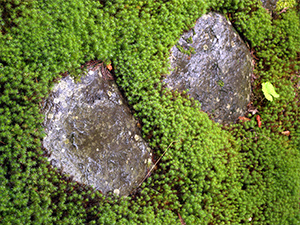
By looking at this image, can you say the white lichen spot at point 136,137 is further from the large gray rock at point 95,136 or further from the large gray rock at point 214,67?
the large gray rock at point 214,67

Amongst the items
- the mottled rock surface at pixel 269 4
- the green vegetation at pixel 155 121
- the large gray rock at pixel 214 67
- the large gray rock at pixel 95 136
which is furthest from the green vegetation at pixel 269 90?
the large gray rock at pixel 95 136

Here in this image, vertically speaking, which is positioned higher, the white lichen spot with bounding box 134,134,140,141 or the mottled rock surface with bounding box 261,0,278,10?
the mottled rock surface with bounding box 261,0,278,10

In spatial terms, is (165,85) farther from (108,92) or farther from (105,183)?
(105,183)

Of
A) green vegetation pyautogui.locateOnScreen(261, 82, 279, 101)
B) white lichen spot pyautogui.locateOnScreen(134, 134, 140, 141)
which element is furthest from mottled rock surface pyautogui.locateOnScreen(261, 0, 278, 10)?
white lichen spot pyautogui.locateOnScreen(134, 134, 140, 141)

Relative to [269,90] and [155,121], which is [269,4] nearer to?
[269,90]

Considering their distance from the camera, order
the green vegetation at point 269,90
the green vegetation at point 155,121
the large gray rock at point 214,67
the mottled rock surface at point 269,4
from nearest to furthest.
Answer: the green vegetation at point 155,121, the large gray rock at point 214,67, the green vegetation at point 269,90, the mottled rock surface at point 269,4

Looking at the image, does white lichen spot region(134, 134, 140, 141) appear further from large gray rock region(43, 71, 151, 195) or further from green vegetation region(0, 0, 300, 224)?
green vegetation region(0, 0, 300, 224)

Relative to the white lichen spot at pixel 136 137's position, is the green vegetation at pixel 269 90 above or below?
above
